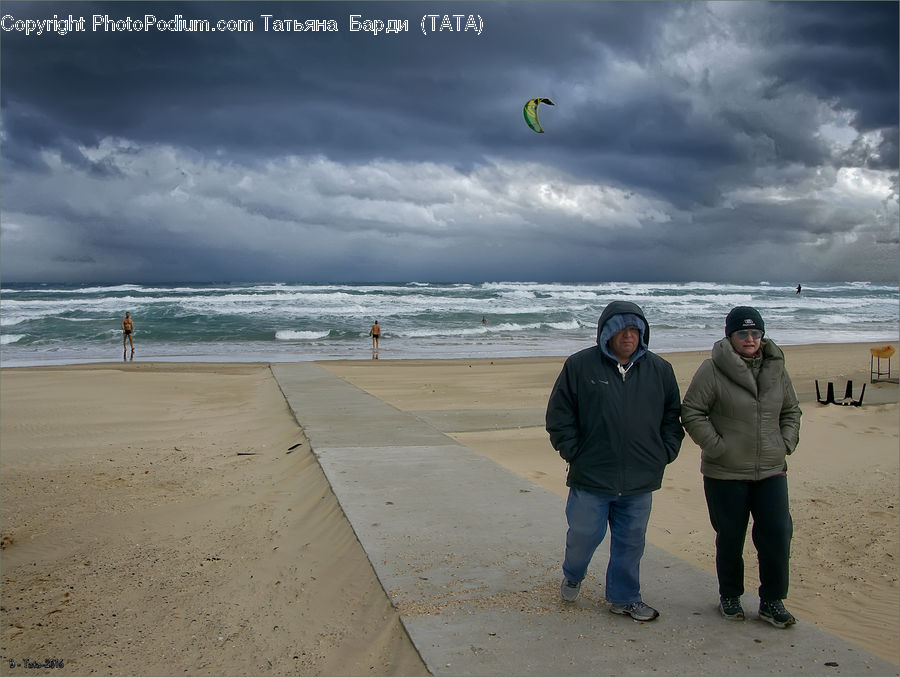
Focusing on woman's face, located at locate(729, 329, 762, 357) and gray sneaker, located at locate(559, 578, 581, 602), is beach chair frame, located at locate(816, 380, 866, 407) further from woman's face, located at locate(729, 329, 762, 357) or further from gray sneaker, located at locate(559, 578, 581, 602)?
gray sneaker, located at locate(559, 578, 581, 602)

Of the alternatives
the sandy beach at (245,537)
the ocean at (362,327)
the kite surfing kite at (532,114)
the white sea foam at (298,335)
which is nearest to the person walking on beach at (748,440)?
the sandy beach at (245,537)

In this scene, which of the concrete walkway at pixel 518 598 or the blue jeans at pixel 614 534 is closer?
the concrete walkway at pixel 518 598

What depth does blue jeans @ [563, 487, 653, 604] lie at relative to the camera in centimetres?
341

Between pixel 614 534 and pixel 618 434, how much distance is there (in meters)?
0.54

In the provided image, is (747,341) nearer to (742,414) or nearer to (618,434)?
(742,414)

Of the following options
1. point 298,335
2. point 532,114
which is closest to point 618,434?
point 532,114

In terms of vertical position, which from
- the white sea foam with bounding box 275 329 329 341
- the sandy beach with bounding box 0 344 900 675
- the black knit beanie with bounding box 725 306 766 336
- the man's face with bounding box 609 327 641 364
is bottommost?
the white sea foam with bounding box 275 329 329 341

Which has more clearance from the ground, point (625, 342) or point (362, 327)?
point (625, 342)

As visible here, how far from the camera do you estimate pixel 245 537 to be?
5.05 metres

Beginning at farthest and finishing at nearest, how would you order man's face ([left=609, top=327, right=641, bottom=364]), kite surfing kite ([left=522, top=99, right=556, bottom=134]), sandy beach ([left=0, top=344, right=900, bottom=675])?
kite surfing kite ([left=522, top=99, right=556, bottom=134]), sandy beach ([left=0, top=344, right=900, bottom=675]), man's face ([left=609, top=327, right=641, bottom=364])

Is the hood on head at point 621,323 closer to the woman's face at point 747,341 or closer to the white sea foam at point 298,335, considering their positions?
the woman's face at point 747,341

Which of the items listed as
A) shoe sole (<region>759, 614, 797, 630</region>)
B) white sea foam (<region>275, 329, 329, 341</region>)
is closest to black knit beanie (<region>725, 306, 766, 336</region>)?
shoe sole (<region>759, 614, 797, 630</region>)

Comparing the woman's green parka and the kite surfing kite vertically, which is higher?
the kite surfing kite

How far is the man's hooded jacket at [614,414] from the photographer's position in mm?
3334
